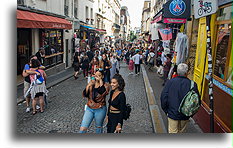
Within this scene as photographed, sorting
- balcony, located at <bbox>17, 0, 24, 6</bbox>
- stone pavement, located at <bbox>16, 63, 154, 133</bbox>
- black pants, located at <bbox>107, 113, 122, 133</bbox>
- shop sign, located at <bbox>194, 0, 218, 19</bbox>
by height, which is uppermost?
balcony, located at <bbox>17, 0, 24, 6</bbox>

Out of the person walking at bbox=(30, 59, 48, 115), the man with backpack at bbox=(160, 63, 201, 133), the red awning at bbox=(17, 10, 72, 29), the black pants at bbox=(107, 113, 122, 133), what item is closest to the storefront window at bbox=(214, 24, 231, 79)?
the man with backpack at bbox=(160, 63, 201, 133)

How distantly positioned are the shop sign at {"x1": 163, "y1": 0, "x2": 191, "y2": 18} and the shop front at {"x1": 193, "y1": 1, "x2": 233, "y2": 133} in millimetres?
A: 2172

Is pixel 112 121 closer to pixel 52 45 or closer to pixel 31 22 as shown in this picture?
pixel 31 22

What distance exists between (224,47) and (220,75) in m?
0.62

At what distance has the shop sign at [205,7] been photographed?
423cm

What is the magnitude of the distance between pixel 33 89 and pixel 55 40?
939 cm

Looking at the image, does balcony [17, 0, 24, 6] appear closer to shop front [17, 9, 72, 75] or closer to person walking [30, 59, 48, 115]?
shop front [17, 9, 72, 75]

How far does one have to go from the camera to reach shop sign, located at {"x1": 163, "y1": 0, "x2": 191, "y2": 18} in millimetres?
8116

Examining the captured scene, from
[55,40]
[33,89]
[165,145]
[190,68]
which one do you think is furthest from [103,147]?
[55,40]

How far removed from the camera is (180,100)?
4098 millimetres

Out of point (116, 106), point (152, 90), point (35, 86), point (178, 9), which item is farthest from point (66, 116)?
point (178, 9)

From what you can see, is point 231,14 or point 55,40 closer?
point 231,14

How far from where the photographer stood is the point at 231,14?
493 centimetres

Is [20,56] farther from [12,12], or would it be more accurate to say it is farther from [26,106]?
[12,12]
